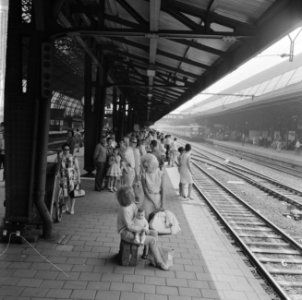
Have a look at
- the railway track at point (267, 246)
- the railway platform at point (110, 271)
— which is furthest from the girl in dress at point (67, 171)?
the railway track at point (267, 246)

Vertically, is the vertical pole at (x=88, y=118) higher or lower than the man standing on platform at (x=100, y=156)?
higher

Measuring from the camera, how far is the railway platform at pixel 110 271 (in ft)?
14.7

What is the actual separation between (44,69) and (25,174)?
5.80 feet

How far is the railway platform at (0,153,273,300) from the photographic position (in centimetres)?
448

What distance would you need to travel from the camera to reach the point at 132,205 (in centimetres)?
508

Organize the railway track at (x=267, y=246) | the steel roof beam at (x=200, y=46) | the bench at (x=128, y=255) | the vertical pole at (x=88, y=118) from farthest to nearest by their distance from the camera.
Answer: the vertical pole at (x=88, y=118)
the steel roof beam at (x=200, y=46)
the railway track at (x=267, y=246)
the bench at (x=128, y=255)

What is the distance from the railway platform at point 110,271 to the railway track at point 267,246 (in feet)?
1.50

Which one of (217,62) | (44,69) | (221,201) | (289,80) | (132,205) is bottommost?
(221,201)

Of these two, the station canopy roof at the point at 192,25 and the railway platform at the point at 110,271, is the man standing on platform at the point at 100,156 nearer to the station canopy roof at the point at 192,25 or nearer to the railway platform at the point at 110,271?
the station canopy roof at the point at 192,25

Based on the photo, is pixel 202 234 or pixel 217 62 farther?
pixel 217 62

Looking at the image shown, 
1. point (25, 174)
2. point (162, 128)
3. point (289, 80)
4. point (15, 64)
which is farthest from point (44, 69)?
point (162, 128)

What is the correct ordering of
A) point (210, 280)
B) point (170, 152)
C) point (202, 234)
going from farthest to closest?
1. point (170, 152)
2. point (202, 234)
3. point (210, 280)

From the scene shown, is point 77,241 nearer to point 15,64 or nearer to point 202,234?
point 202,234

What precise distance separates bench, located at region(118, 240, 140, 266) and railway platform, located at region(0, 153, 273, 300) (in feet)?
0.33
